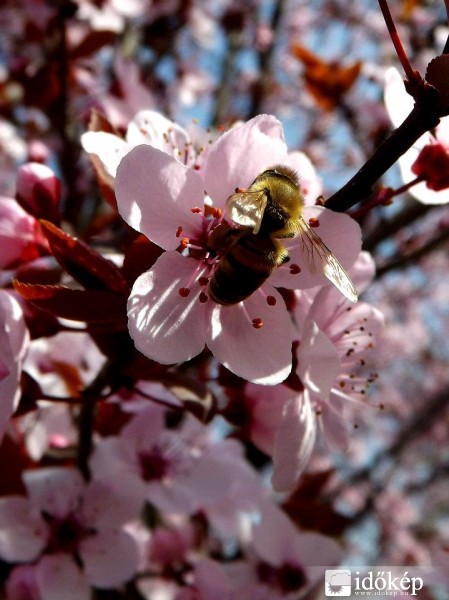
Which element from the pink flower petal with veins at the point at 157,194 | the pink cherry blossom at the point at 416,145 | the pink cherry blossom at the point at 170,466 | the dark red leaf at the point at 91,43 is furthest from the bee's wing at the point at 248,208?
the dark red leaf at the point at 91,43

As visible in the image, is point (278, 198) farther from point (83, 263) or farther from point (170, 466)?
point (170, 466)

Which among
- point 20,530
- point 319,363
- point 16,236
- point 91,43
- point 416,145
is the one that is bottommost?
point 20,530

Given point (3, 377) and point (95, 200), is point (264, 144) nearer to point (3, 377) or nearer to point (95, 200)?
point (3, 377)

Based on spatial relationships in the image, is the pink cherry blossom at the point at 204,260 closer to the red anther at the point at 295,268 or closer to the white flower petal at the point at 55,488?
the red anther at the point at 295,268

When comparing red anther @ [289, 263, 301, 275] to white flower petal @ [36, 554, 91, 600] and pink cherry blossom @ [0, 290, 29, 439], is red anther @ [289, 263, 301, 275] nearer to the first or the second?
pink cherry blossom @ [0, 290, 29, 439]

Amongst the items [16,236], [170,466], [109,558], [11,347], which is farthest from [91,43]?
[109,558]

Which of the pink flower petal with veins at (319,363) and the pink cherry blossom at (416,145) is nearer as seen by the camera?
the pink flower petal with veins at (319,363)

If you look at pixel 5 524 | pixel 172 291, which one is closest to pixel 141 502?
pixel 5 524
